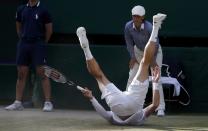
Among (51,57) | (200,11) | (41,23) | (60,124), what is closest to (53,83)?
(51,57)

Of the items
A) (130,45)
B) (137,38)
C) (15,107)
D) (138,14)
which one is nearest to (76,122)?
(130,45)

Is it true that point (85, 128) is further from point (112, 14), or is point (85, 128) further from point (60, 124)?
point (112, 14)

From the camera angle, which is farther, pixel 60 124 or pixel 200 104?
pixel 200 104

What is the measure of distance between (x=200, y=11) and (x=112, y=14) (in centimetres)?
166

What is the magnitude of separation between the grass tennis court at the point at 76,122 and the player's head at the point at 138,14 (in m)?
1.58

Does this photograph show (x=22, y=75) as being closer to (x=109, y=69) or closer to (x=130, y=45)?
(x=109, y=69)

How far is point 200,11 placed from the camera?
11.1 metres

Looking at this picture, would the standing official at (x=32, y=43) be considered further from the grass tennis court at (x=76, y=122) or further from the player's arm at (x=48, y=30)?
the grass tennis court at (x=76, y=122)

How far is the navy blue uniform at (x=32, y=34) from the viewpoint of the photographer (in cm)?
1059

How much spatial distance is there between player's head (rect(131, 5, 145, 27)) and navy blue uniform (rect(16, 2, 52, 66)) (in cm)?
194

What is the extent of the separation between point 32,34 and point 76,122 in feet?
7.17

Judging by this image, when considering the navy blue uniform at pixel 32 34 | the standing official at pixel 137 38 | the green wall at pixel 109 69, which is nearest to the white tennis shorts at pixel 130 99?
the standing official at pixel 137 38

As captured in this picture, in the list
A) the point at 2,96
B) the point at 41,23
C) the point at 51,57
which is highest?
the point at 41,23

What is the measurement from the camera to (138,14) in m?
9.30
